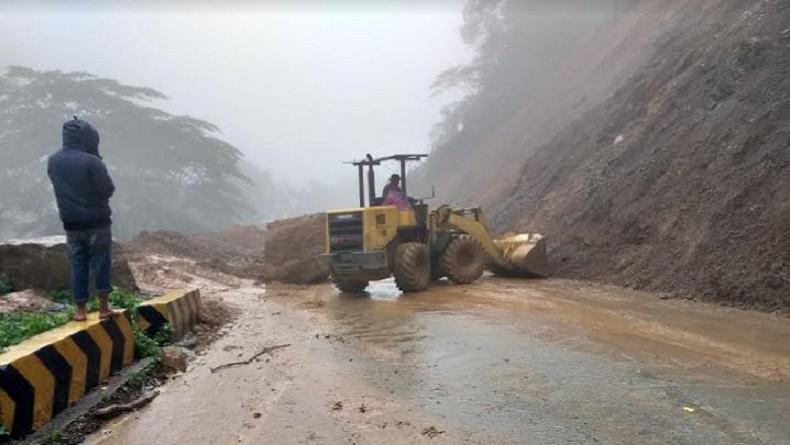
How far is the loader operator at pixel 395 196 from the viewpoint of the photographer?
14766 millimetres

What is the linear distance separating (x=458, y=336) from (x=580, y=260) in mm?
7376

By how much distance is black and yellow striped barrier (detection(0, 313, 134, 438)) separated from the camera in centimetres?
507

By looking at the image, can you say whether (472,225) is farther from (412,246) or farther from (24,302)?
(24,302)

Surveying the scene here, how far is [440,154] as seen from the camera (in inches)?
1939

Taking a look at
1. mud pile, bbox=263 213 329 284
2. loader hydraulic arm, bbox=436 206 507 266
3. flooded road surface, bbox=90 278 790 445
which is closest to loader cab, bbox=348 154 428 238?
loader hydraulic arm, bbox=436 206 507 266

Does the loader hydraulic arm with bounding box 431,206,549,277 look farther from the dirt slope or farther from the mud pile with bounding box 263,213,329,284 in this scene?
the mud pile with bounding box 263,213,329,284

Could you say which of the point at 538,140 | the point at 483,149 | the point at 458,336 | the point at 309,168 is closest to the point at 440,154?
the point at 483,149

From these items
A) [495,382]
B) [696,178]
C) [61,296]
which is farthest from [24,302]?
[696,178]

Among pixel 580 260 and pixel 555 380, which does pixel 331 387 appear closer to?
pixel 555 380

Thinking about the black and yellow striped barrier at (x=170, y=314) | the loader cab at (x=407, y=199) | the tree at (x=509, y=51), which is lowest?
the black and yellow striped barrier at (x=170, y=314)

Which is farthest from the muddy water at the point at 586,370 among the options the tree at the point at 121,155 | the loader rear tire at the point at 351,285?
the tree at the point at 121,155

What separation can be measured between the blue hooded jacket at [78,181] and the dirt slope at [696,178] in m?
8.64

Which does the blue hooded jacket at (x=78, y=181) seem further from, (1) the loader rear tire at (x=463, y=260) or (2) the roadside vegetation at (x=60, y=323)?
(1) the loader rear tire at (x=463, y=260)

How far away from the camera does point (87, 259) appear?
23.5 feet
